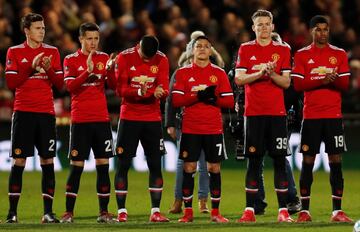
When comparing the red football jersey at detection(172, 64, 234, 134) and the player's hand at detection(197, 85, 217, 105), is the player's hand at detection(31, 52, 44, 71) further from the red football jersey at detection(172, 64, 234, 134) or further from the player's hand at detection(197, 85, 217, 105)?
the player's hand at detection(197, 85, 217, 105)

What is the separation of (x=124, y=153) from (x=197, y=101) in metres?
1.04

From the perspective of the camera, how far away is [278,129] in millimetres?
13688

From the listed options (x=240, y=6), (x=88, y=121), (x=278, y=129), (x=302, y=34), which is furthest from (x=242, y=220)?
(x=240, y=6)

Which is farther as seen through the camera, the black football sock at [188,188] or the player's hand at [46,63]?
the black football sock at [188,188]

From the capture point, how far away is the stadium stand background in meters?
21.9

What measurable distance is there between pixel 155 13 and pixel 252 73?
1074cm

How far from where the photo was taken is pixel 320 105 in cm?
1380

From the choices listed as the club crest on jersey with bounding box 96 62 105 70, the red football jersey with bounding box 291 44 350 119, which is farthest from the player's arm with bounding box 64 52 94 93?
the red football jersey with bounding box 291 44 350 119

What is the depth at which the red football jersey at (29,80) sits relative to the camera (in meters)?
14.0

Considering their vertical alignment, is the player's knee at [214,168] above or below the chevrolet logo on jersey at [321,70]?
below

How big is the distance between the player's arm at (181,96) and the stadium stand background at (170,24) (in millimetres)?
7237

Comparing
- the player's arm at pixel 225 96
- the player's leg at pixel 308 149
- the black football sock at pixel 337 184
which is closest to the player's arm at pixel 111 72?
the player's arm at pixel 225 96

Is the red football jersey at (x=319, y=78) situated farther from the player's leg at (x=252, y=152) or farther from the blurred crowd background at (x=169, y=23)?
the blurred crowd background at (x=169, y=23)

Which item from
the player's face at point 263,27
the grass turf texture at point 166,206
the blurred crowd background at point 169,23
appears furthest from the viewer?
the blurred crowd background at point 169,23
